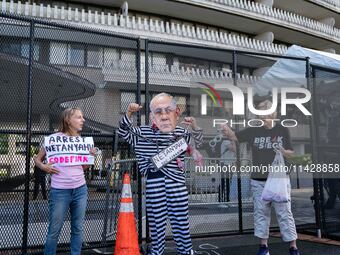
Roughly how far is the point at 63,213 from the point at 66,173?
45cm

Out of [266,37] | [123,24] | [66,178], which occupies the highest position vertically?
[266,37]

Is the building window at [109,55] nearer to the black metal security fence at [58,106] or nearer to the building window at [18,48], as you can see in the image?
the black metal security fence at [58,106]

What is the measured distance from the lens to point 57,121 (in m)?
5.35

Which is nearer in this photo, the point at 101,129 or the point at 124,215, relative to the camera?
the point at 124,215

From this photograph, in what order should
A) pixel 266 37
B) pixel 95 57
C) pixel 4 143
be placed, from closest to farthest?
1. pixel 4 143
2. pixel 95 57
3. pixel 266 37

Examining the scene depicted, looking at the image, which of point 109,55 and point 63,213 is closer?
point 63,213

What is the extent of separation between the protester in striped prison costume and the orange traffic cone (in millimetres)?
288

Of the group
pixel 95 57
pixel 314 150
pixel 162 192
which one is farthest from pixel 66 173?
pixel 314 150

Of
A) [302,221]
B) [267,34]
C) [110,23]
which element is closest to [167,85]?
[302,221]

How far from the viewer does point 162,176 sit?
4191 millimetres

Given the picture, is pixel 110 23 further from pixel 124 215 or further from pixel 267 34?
pixel 124 215

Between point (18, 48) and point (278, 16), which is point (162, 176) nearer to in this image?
point (18, 48)

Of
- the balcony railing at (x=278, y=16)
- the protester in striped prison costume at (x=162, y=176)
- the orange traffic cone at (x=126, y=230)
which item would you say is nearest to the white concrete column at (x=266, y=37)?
the balcony railing at (x=278, y=16)

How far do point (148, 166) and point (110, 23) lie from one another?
18.2m
